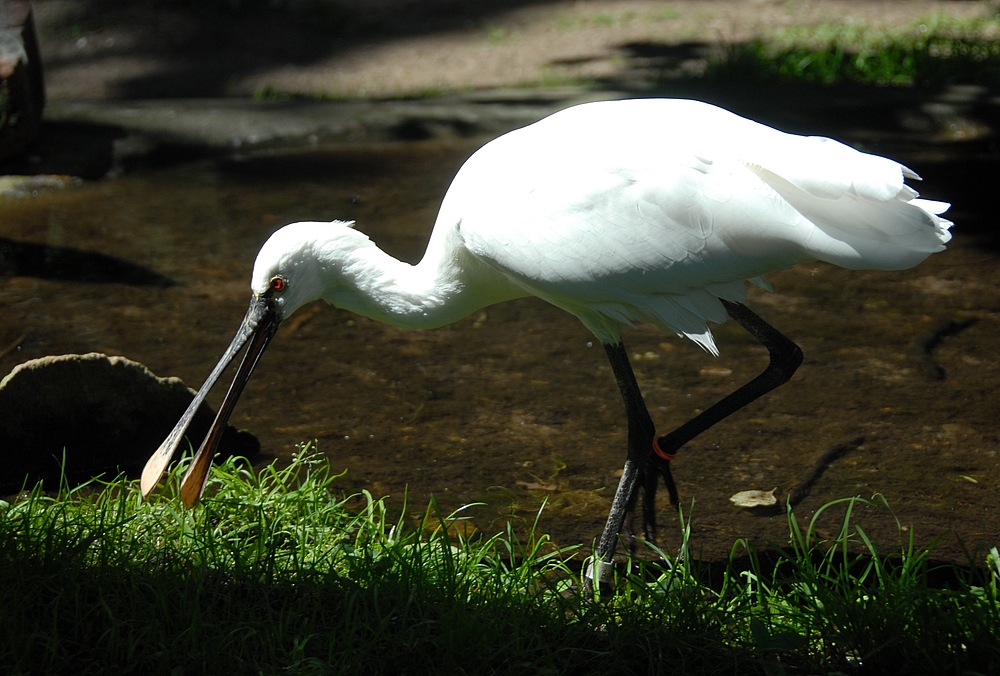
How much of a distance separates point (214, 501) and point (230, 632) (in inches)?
30.7

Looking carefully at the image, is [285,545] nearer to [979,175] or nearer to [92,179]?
[92,179]

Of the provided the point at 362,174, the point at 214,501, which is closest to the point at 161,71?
the point at 362,174

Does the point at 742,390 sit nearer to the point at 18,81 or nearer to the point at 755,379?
the point at 755,379

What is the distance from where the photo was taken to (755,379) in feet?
11.2

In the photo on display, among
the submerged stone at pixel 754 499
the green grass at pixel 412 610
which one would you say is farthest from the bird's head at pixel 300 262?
the submerged stone at pixel 754 499

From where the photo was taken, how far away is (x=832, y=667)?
105 inches

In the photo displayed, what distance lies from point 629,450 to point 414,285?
882mm

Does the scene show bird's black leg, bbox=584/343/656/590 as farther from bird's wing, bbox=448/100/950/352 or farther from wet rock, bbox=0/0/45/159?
wet rock, bbox=0/0/45/159

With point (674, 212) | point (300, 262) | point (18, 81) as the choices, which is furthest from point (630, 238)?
point (18, 81)

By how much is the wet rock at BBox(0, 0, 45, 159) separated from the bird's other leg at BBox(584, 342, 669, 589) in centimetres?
522

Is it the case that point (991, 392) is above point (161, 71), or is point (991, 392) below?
below

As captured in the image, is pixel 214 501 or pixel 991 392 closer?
pixel 214 501

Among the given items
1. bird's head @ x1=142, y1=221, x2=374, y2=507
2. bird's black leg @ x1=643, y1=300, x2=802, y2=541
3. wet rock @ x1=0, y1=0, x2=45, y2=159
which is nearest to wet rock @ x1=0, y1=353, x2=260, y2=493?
bird's head @ x1=142, y1=221, x2=374, y2=507

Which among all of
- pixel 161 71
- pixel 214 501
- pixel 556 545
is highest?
pixel 161 71
